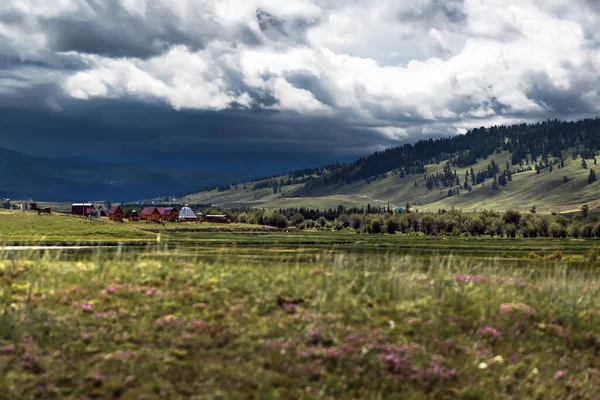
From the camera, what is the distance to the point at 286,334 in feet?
68.7

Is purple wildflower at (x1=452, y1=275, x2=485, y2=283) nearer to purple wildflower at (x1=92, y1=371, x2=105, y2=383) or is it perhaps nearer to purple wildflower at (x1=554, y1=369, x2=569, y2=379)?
purple wildflower at (x1=554, y1=369, x2=569, y2=379)

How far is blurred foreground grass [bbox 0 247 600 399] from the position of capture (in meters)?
18.5

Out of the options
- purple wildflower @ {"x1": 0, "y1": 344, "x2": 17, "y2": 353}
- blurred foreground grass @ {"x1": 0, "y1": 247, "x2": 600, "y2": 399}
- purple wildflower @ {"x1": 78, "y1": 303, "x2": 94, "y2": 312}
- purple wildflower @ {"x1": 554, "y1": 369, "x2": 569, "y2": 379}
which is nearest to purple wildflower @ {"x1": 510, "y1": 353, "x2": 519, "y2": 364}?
blurred foreground grass @ {"x1": 0, "y1": 247, "x2": 600, "y2": 399}

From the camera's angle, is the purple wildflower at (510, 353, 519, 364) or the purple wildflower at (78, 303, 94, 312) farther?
the purple wildflower at (78, 303, 94, 312)

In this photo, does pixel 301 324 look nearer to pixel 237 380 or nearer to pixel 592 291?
pixel 237 380

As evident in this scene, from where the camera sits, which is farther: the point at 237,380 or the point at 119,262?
the point at 119,262

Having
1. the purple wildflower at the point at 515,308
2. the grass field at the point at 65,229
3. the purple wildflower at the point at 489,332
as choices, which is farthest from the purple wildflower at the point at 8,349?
the grass field at the point at 65,229

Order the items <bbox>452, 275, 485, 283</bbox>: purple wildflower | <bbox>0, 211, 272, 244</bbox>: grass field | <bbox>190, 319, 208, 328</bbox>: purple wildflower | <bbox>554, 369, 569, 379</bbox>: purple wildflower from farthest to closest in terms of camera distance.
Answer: <bbox>0, 211, 272, 244</bbox>: grass field
<bbox>452, 275, 485, 283</bbox>: purple wildflower
<bbox>554, 369, 569, 379</bbox>: purple wildflower
<bbox>190, 319, 208, 328</bbox>: purple wildflower

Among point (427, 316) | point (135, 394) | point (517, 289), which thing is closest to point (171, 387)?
point (135, 394)

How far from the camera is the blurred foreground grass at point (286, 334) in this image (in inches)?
728

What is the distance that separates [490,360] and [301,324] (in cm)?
592

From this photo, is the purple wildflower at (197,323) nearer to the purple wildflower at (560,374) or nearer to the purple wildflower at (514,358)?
the purple wildflower at (514,358)

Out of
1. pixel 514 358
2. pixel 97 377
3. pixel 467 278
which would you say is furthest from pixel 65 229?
pixel 514 358

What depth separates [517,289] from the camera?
2695cm
